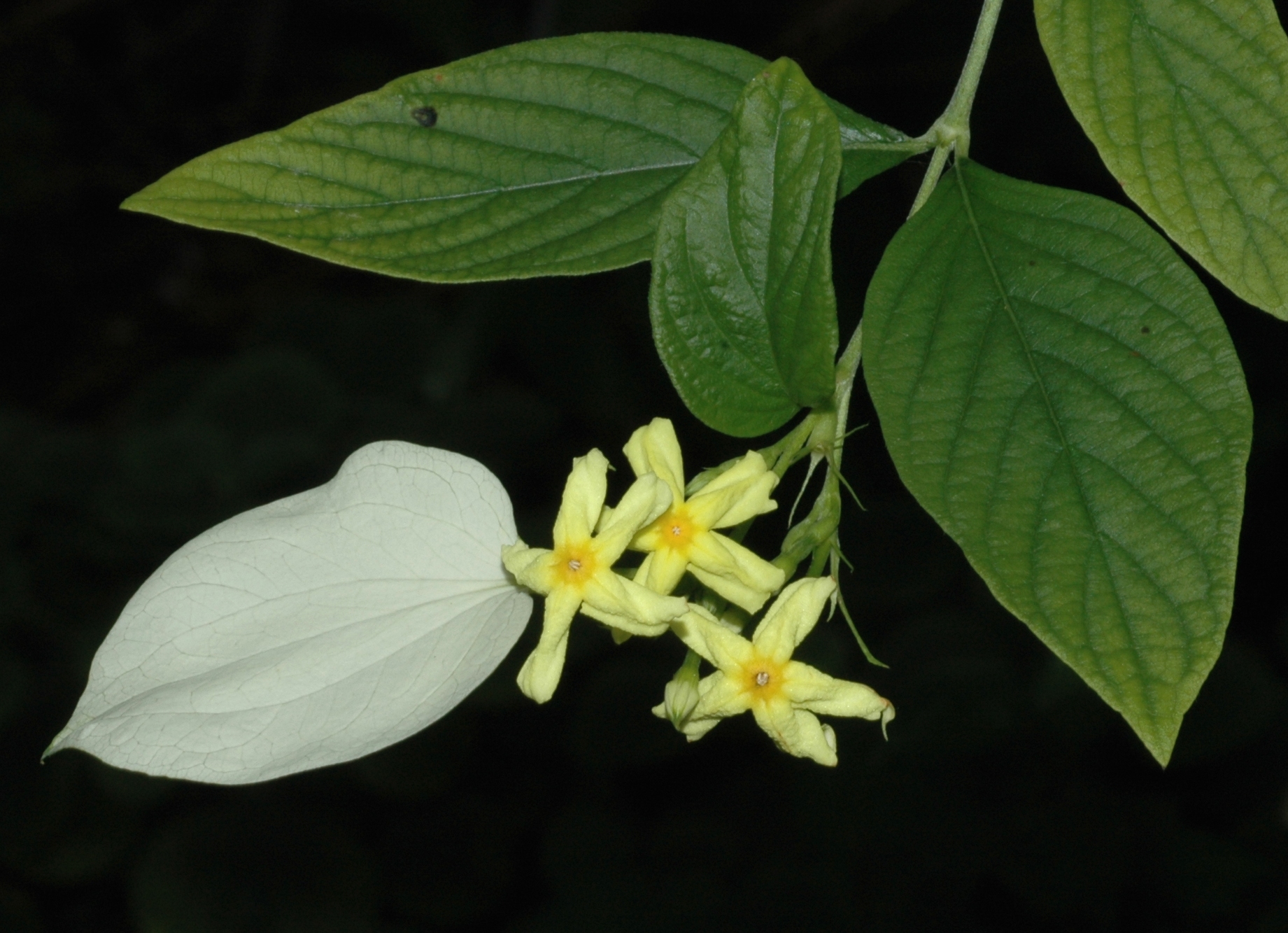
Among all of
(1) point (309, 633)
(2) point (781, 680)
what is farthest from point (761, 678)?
(1) point (309, 633)

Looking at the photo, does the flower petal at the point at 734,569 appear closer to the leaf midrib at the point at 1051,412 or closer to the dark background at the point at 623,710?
the leaf midrib at the point at 1051,412

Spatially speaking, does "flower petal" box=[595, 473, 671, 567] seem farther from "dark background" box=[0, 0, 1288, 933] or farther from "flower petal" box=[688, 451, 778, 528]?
"dark background" box=[0, 0, 1288, 933]

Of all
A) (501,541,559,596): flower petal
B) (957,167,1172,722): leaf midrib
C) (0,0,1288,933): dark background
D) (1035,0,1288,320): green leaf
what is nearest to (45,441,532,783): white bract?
(501,541,559,596): flower petal

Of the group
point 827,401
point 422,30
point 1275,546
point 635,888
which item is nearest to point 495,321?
point 422,30

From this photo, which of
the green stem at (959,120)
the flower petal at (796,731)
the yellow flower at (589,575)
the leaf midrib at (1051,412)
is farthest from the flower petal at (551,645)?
the green stem at (959,120)

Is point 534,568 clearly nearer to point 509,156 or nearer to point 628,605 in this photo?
point 628,605

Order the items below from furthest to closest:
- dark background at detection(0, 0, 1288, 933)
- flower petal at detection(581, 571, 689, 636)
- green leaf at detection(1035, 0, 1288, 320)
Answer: dark background at detection(0, 0, 1288, 933)
green leaf at detection(1035, 0, 1288, 320)
flower petal at detection(581, 571, 689, 636)
